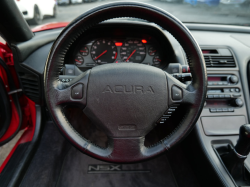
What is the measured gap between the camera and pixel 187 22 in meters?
1.92

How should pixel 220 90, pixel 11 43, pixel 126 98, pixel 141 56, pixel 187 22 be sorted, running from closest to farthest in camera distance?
1. pixel 126 98
2. pixel 11 43
3. pixel 220 90
4. pixel 141 56
5. pixel 187 22

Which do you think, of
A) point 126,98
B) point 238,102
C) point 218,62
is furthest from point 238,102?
point 126,98

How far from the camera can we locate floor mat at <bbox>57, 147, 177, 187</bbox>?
166 centimetres

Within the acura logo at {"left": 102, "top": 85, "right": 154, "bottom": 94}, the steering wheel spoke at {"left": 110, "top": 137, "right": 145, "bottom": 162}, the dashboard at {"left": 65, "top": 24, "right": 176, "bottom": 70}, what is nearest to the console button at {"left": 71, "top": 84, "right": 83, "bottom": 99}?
the acura logo at {"left": 102, "top": 85, "right": 154, "bottom": 94}

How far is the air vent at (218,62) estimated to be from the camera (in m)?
1.58

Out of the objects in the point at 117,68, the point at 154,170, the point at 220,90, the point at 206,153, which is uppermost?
the point at 117,68

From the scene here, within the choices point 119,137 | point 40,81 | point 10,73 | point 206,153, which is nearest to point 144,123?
point 119,137

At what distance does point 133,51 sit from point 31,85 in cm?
79

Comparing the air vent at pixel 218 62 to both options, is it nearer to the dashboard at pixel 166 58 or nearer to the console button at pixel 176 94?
the dashboard at pixel 166 58

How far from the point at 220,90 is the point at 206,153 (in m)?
0.49

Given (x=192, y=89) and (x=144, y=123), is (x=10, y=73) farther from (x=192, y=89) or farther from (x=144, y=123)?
(x=192, y=89)

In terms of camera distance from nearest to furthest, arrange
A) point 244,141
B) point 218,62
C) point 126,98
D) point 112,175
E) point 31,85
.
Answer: point 126,98 → point 244,141 → point 31,85 → point 218,62 → point 112,175

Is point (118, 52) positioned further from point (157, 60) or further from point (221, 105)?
point (221, 105)

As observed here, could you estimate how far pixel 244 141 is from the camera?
1133mm
